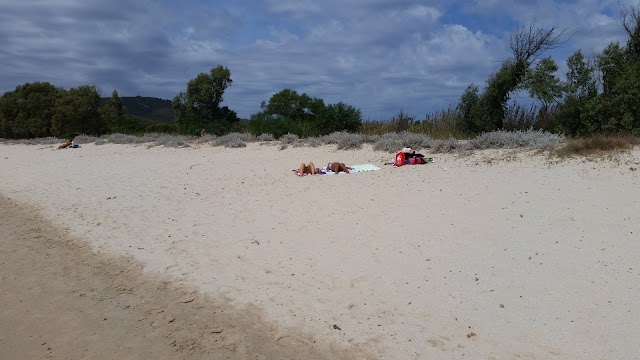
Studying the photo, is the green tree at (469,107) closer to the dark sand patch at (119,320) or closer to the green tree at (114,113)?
the dark sand patch at (119,320)

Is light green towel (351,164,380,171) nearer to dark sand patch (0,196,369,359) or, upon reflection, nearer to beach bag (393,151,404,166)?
beach bag (393,151,404,166)

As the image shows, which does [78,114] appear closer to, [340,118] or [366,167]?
[340,118]

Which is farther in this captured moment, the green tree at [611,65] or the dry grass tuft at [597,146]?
the green tree at [611,65]

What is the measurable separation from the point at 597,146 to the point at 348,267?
626cm

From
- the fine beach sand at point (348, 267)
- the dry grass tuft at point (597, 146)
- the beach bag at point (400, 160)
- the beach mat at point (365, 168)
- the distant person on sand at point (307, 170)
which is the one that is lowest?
the fine beach sand at point (348, 267)

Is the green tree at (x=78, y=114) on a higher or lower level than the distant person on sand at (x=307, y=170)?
higher

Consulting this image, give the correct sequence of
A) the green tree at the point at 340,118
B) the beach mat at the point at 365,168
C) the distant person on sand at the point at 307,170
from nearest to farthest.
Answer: the beach mat at the point at 365,168
the distant person on sand at the point at 307,170
the green tree at the point at 340,118

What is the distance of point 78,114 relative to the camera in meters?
32.4

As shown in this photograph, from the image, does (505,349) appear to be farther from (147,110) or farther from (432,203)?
(147,110)

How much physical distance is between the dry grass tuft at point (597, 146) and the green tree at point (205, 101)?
17551 mm

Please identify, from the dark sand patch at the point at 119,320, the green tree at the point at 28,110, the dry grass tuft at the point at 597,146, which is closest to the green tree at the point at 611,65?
the dry grass tuft at the point at 597,146

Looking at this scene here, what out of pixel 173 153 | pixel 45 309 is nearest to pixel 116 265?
pixel 45 309

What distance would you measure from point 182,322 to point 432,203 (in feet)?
15.9

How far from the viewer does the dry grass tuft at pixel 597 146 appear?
1023cm
